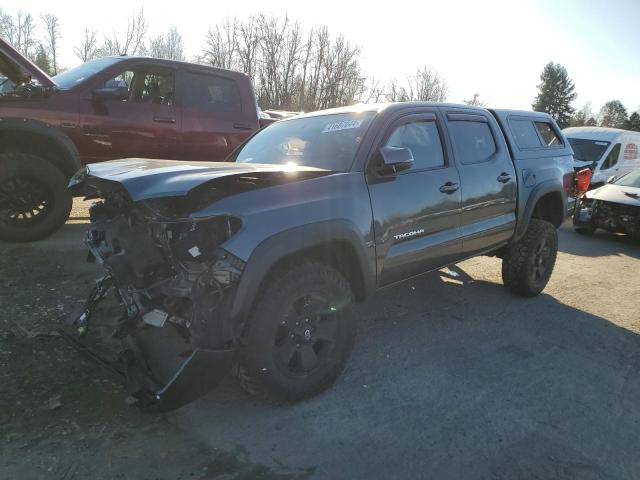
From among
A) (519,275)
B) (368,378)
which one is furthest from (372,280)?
(519,275)

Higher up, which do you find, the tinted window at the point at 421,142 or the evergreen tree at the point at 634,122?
the evergreen tree at the point at 634,122

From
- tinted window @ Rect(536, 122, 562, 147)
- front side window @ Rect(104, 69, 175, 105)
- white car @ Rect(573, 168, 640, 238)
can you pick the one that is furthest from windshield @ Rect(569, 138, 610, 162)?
front side window @ Rect(104, 69, 175, 105)

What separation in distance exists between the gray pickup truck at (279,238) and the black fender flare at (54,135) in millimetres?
2335

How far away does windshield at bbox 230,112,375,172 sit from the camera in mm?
3502

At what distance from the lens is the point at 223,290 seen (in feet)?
8.43

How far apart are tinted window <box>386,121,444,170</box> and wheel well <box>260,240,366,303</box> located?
3.11 feet

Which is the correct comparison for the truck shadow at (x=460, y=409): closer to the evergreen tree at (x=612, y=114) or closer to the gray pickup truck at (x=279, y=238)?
the gray pickup truck at (x=279, y=238)

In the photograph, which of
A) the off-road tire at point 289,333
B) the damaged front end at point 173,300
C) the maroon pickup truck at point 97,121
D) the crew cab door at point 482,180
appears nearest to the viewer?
the damaged front end at point 173,300

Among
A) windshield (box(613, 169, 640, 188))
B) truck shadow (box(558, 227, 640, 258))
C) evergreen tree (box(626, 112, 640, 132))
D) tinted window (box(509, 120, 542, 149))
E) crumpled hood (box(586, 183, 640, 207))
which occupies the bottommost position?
truck shadow (box(558, 227, 640, 258))

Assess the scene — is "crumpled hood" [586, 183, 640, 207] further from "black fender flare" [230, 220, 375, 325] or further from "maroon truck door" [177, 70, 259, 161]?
"black fender flare" [230, 220, 375, 325]

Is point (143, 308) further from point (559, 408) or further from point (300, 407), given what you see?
→ point (559, 408)

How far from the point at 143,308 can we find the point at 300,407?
45.6 inches

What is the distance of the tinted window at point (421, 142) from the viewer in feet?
12.2

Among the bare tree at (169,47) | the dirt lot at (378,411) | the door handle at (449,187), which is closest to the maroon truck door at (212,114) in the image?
the dirt lot at (378,411)
